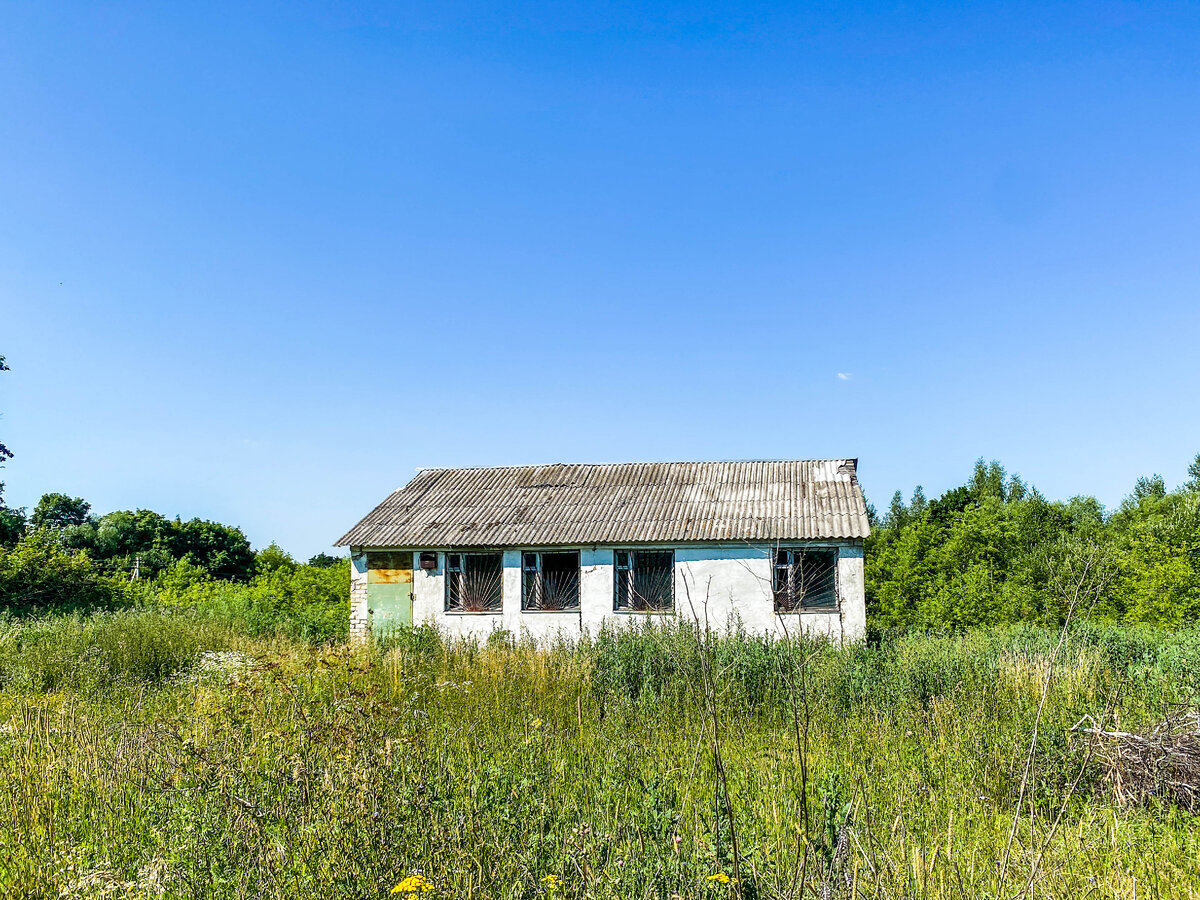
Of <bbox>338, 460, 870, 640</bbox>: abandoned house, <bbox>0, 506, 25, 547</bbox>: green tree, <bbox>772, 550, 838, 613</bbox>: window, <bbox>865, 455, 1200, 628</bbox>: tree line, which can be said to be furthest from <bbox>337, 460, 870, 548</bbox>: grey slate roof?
<bbox>0, 506, 25, 547</bbox>: green tree

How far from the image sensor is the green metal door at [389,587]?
18.0 meters

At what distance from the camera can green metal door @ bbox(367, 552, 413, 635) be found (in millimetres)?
18000

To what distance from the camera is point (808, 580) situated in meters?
16.5

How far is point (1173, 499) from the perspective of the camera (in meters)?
34.1

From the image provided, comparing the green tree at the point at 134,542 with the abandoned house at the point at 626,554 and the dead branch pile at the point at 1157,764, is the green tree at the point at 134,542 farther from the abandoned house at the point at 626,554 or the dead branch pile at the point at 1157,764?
the dead branch pile at the point at 1157,764

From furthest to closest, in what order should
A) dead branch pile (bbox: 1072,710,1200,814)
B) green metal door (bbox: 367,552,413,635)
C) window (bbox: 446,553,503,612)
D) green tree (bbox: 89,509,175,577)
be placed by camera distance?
1. green tree (bbox: 89,509,175,577)
2. green metal door (bbox: 367,552,413,635)
3. window (bbox: 446,553,503,612)
4. dead branch pile (bbox: 1072,710,1200,814)

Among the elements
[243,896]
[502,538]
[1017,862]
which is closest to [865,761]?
[1017,862]

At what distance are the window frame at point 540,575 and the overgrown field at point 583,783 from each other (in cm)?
646

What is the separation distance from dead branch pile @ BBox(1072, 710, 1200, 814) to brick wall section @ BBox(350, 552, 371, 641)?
50.6ft

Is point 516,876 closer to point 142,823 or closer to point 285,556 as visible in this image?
point 142,823

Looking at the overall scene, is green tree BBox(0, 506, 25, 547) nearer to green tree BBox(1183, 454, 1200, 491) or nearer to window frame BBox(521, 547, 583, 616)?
window frame BBox(521, 547, 583, 616)

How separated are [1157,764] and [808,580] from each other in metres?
10.8

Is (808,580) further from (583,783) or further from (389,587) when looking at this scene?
(583,783)

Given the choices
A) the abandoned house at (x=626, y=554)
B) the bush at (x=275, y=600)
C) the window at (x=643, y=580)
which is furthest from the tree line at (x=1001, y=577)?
the bush at (x=275, y=600)
